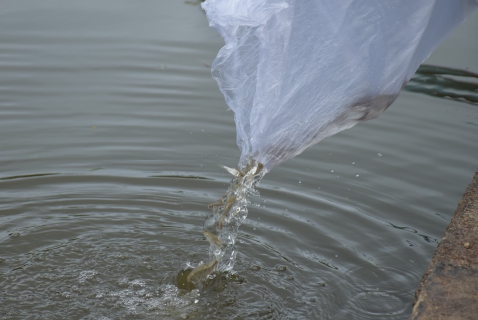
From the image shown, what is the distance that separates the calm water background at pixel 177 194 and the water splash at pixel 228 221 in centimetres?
10

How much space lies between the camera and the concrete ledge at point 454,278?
2402mm

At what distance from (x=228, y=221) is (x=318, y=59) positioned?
1.12m

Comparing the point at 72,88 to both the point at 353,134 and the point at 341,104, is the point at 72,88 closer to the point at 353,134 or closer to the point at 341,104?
the point at 353,134

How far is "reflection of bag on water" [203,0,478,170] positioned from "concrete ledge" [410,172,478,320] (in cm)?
79

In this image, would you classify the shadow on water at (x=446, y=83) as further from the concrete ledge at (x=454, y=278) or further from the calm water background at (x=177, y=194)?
the concrete ledge at (x=454, y=278)

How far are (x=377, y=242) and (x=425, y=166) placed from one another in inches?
52.9

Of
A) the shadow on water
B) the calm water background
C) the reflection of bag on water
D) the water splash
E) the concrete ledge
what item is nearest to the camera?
the concrete ledge

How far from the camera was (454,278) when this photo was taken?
8.64 ft

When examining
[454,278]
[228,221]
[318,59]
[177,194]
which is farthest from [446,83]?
[454,278]

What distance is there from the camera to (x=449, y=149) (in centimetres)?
530

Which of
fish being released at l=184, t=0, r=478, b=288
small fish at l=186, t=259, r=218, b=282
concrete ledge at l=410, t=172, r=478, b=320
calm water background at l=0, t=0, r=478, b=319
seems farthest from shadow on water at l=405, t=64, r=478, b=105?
small fish at l=186, t=259, r=218, b=282

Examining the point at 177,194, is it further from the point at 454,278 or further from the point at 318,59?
the point at 454,278

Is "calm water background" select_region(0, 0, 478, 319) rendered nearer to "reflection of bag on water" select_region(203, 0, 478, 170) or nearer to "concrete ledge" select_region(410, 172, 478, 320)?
"concrete ledge" select_region(410, 172, 478, 320)

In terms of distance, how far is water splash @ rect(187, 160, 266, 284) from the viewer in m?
2.92
